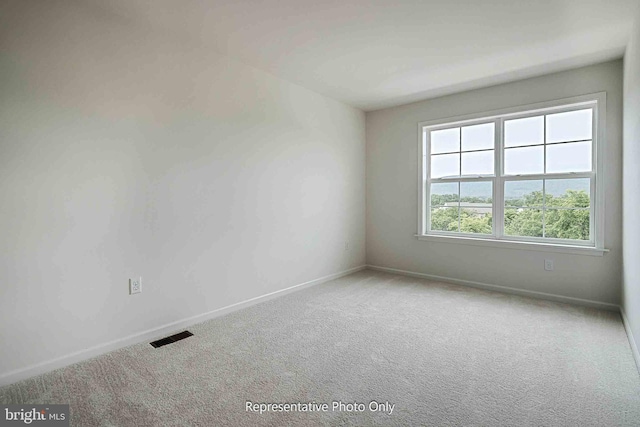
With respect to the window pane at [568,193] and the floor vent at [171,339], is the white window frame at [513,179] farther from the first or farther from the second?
the floor vent at [171,339]

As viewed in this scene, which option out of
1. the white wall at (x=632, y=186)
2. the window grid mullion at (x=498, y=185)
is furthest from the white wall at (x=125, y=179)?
the white wall at (x=632, y=186)

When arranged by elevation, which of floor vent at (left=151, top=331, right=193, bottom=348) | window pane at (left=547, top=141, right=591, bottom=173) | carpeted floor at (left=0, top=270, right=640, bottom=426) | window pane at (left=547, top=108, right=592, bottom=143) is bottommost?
carpeted floor at (left=0, top=270, right=640, bottom=426)

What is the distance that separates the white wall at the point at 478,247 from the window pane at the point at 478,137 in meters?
0.23

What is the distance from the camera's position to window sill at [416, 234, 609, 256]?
10.7 ft

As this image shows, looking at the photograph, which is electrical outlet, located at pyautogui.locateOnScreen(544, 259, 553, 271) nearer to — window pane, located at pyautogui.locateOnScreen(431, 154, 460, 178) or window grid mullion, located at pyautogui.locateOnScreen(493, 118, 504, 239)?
window grid mullion, located at pyautogui.locateOnScreen(493, 118, 504, 239)

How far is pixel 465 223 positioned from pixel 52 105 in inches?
166

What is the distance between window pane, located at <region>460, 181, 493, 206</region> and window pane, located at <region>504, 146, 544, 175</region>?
28 cm

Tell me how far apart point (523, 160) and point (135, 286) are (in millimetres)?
4096

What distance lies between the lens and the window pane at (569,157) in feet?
10.9

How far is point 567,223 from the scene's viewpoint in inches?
136

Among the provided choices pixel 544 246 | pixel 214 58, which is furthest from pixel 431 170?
pixel 214 58

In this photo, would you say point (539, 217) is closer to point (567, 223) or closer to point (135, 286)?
point (567, 223)

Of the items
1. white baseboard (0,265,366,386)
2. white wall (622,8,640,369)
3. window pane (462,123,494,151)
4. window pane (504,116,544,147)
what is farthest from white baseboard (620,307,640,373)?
white baseboard (0,265,366,386)

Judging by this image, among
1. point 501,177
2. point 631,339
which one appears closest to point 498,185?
point 501,177
